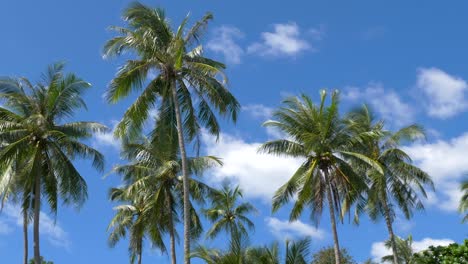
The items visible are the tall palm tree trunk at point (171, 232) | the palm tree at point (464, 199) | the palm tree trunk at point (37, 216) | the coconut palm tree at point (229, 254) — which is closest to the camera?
the coconut palm tree at point (229, 254)

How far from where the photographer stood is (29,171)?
2288 centimetres

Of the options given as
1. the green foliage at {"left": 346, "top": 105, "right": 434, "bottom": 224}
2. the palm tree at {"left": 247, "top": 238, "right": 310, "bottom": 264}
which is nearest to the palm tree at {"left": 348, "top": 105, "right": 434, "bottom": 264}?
the green foliage at {"left": 346, "top": 105, "right": 434, "bottom": 224}

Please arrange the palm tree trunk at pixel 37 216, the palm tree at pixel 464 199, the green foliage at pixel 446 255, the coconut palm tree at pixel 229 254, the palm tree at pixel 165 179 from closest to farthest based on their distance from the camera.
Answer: the green foliage at pixel 446 255, the coconut palm tree at pixel 229 254, the palm tree trunk at pixel 37 216, the palm tree at pixel 165 179, the palm tree at pixel 464 199

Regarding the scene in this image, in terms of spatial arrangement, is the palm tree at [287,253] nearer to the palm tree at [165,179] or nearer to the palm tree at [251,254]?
the palm tree at [251,254]

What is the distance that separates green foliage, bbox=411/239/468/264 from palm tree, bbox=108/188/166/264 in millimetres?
16363

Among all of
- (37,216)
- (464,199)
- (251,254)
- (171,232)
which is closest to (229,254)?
(251,254)

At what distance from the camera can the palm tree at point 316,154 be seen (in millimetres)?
25016

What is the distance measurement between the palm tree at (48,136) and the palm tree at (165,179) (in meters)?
→ 2.88

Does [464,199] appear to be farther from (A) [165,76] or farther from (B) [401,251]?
(A) [165,76]

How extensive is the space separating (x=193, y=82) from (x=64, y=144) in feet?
19.0

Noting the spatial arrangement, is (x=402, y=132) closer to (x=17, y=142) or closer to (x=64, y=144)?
(x=64, y=144)

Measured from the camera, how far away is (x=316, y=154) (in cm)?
2536

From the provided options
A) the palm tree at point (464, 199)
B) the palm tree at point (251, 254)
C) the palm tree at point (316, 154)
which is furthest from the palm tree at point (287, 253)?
the palm tree at point (464, 199)

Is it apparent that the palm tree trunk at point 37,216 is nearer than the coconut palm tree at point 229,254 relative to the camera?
No
